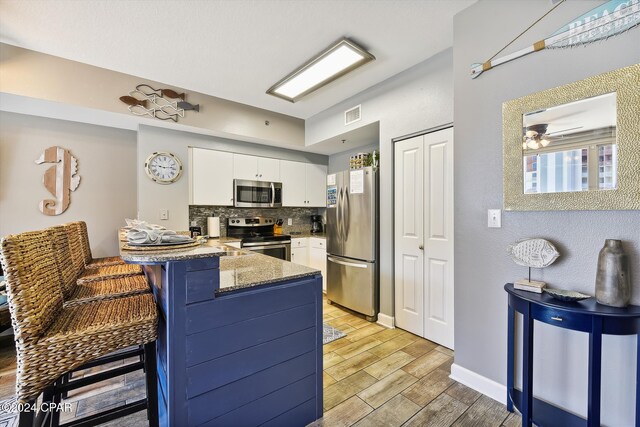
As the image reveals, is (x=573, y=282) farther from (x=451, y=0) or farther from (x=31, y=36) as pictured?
(x=31, y=36)

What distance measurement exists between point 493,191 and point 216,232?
3.26 m

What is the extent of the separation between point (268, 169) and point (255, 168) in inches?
8.5

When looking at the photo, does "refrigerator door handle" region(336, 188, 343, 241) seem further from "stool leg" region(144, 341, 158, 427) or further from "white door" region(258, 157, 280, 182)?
"stool leg" region(144, 341, 158, 427)

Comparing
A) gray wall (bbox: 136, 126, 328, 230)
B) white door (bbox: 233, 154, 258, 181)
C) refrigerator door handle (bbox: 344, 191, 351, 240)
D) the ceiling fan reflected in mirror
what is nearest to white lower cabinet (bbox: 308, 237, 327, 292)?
refrigerator door handle (bbox: 344, 191, 351, 240)

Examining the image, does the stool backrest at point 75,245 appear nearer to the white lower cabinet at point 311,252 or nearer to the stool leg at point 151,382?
the stool leg at point 151,382

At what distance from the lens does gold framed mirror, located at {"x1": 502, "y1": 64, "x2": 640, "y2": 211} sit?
1.29 metres

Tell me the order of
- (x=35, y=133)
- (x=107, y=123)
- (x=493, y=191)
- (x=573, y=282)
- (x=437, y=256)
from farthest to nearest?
(x=107, y=123)
(x=35, y=133)
(x=437, y=256)
(x=493, y=191)
(x=573, y=282)

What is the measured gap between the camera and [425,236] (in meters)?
2.61

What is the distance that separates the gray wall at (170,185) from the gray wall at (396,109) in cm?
193

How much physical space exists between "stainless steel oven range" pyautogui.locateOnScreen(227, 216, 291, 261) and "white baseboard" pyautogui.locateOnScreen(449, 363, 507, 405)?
254 cm

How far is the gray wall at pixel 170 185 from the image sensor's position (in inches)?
125

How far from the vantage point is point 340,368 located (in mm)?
2160

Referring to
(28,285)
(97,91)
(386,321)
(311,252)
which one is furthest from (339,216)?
(97,91)

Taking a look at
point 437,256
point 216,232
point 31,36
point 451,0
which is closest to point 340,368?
point 437,256
